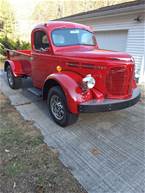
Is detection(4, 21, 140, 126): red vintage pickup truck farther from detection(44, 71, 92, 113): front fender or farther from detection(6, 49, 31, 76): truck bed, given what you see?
detection(6, 49, 31, 76): truck bed

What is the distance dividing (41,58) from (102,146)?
8.54ft

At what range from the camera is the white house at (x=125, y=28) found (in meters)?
7.66

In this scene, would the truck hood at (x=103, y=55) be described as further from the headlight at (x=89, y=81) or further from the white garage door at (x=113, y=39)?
the white garage door at (x=113, y=39)

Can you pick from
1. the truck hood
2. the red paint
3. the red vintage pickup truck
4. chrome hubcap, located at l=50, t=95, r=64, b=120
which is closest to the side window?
the red vintage pickup truck

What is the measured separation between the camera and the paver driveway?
2.60m

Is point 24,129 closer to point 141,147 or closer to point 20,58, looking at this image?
point 141,147

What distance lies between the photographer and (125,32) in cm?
859

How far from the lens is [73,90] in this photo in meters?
3.45

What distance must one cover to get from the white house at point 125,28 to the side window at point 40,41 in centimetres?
436

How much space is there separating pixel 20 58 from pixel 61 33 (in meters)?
2.25

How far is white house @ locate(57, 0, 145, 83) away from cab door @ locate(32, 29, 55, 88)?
4.26 meters

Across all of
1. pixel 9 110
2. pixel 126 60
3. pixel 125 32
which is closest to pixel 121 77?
pixel 126 60

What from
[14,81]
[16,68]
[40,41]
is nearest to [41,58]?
[40,41]

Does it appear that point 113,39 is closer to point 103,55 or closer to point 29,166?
point 103,55
